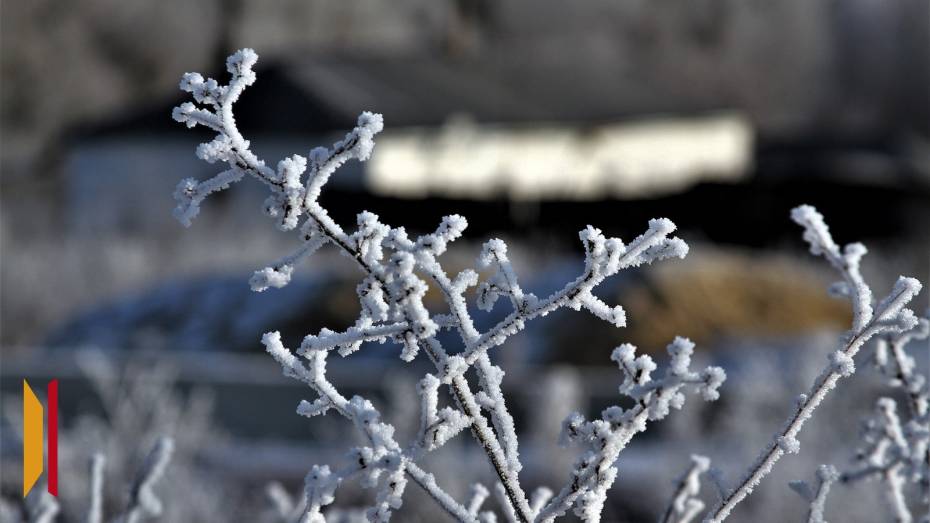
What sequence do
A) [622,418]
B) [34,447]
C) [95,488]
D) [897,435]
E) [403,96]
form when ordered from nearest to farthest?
[622,418] < [897,435] < [95,488] < [34,447] < [403,96]

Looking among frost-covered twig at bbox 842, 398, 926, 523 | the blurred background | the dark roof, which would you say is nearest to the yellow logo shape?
the blurred background

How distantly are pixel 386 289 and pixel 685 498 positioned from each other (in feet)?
2.91

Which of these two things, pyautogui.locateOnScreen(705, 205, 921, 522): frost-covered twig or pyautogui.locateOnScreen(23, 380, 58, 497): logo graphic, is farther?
pyautogui.locateOnScreen(23, 380, 58, 497): logo graphic

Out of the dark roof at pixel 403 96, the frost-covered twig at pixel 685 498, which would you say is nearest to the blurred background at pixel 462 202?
the dark roof at pixel 403 96

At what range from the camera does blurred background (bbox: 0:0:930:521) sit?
25.5ft

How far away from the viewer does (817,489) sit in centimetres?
227

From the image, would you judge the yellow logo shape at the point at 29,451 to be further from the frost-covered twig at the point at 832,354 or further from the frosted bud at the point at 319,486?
the frost-covered twig at the point at 832,354

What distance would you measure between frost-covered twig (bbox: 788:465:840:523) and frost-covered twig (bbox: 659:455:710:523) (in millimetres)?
186

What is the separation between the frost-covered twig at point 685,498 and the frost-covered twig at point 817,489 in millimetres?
186

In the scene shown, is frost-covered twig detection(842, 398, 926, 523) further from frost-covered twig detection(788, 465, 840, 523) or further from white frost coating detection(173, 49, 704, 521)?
white frost coating detection(173, 49, 704, 521)

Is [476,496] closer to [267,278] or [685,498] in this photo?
[685,498]

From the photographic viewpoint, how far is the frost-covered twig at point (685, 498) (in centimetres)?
243

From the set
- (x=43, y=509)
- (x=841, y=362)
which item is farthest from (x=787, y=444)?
(x=43, y=509)

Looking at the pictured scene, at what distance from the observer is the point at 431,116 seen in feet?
99.6
